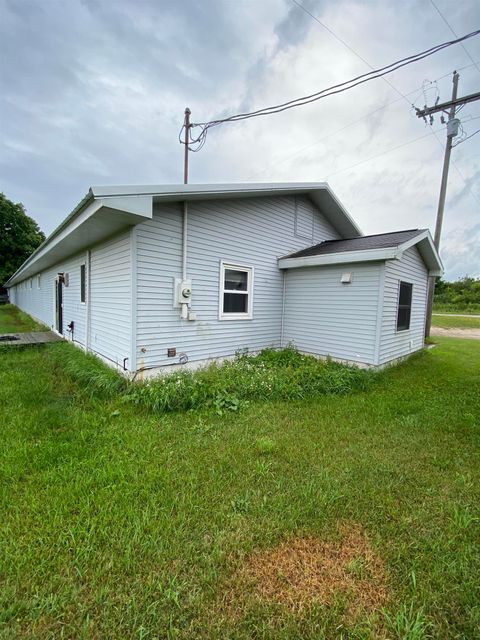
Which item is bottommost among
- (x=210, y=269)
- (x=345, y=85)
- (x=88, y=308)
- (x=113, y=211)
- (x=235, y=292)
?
(x=88, y=308)

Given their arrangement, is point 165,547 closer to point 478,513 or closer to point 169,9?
point 478,513

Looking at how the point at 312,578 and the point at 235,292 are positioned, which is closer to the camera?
the point at 312,578

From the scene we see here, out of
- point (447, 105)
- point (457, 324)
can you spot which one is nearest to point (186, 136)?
point (447, 105)

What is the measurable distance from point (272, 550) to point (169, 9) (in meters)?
9.21

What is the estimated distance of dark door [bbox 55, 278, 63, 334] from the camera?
975cm

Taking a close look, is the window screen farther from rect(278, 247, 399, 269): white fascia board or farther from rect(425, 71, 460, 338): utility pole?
rect(425, 71, 460, 338): utility pole

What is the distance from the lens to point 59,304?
10062mm

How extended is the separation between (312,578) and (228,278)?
17.3ft

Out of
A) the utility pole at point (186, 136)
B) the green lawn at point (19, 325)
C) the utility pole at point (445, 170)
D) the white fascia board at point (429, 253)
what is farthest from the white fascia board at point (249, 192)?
the green lawn at point (19, 325)

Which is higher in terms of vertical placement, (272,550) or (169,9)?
(169,9)

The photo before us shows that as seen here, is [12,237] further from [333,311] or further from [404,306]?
[404,306]

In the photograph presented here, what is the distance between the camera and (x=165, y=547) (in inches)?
73.0

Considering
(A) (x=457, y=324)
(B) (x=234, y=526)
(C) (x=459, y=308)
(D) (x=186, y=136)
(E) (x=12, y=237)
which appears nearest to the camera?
(B) (x=234, y=526)

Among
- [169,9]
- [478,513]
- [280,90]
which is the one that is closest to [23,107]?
[169,9]
